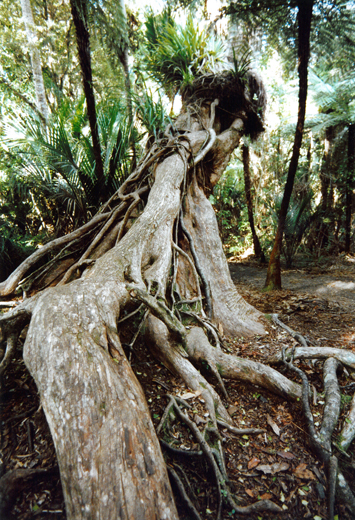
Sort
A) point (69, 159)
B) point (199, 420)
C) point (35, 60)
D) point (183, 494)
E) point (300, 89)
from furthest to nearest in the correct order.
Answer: point (35, 60), point (69, 159), point (300, 89), point (199, 420), point (183, 494)

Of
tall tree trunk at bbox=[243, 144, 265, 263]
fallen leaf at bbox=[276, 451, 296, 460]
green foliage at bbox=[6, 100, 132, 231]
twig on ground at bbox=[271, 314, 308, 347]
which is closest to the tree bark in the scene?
twig on ground at bbox=[271, 314, 308, 347]

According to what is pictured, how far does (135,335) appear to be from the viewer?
6.54 ft

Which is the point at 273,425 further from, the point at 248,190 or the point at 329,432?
the point at 248,190

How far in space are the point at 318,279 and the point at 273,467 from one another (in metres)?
5.04

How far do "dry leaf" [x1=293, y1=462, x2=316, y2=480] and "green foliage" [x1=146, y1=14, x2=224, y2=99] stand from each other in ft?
18.7

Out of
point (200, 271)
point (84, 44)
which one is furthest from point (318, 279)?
point (84, 44)

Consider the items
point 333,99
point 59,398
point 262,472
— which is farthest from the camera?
point 333,99

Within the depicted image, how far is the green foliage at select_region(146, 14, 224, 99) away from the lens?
4.78 meters

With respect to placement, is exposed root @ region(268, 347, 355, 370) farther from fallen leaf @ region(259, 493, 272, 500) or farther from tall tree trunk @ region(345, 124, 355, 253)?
tall tree trunk @ region(345, 124, 355, 253)

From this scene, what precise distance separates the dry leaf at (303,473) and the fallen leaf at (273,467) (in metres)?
0.05

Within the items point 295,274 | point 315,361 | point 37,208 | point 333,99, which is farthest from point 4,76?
point 315,361

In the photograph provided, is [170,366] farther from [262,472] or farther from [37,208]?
[37,208]

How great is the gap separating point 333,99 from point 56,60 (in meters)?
9.49

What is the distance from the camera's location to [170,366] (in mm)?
1947
